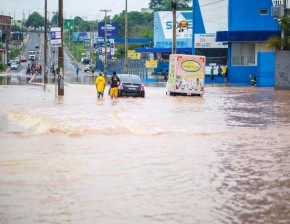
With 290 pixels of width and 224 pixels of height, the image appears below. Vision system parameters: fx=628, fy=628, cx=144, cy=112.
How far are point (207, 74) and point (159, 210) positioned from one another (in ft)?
179

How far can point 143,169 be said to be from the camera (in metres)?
11.8

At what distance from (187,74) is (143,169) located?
24588 mm

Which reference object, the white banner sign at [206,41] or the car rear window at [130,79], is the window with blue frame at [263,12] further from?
the car rear window at [130,79]

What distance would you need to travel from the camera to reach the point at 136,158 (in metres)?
13.1

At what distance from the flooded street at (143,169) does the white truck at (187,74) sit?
13.6m

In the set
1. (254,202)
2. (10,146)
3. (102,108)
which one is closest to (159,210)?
(254,202)

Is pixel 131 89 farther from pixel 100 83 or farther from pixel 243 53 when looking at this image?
pixel 243 53

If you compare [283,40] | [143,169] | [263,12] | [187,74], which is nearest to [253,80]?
[263,12]

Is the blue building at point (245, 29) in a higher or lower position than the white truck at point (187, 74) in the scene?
higher

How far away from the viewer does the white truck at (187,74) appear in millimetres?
36031

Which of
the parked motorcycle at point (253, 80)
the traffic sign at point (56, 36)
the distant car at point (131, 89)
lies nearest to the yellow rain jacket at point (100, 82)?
the distant car at point (131, 89)

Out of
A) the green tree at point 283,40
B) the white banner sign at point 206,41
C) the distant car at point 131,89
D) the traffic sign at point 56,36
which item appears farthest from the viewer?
the white banner sign at point 206,41

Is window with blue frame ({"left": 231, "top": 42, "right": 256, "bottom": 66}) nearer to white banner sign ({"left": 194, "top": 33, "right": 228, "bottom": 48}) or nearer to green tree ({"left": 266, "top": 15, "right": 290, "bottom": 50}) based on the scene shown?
white banner sign ({"left": 194, "top": 33, "right": 228, "bottom": 48})

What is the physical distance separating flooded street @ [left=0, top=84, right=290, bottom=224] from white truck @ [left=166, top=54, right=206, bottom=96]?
13.6 metres
